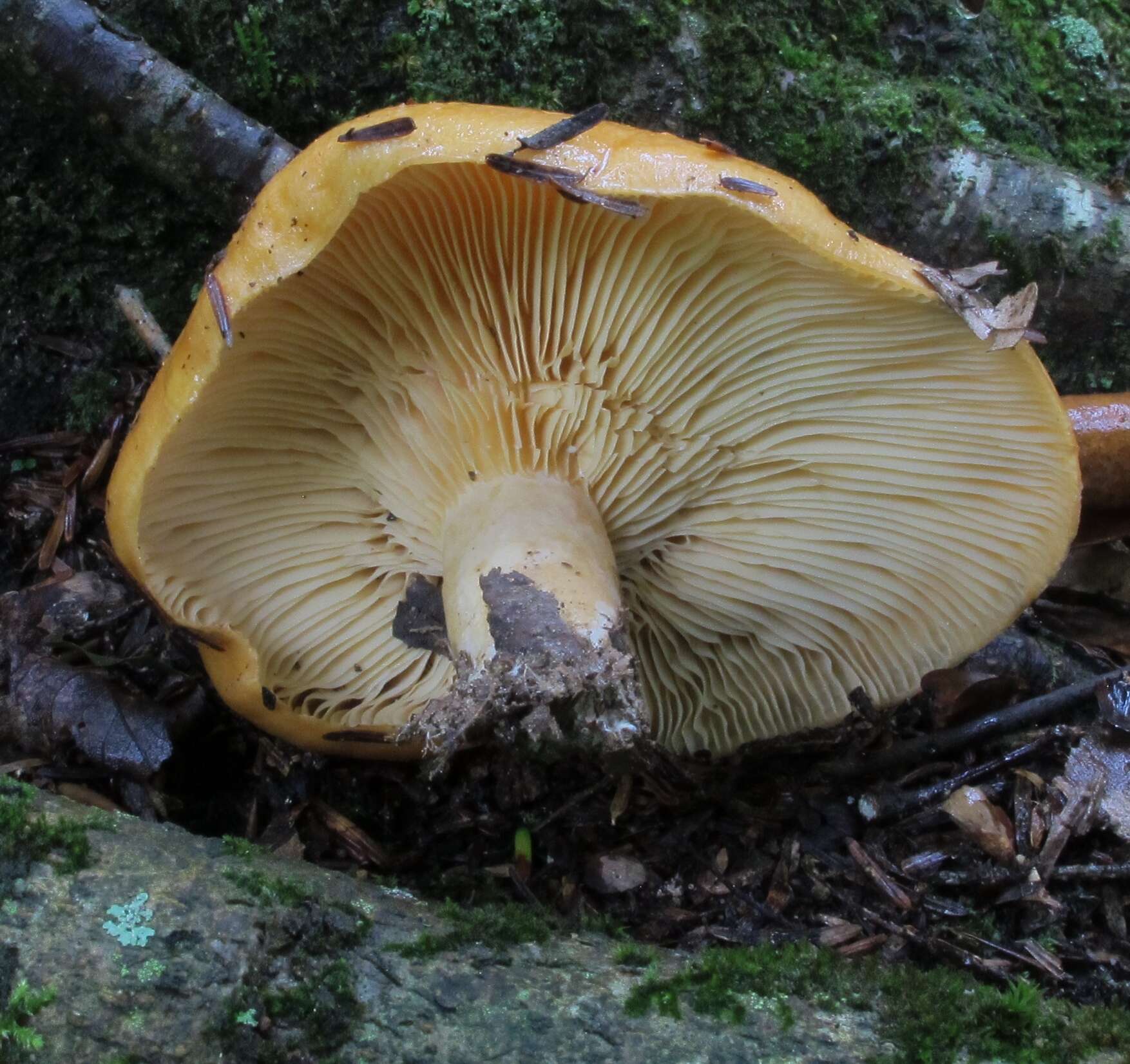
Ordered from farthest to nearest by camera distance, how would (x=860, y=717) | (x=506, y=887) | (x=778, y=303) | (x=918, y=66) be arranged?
(x=918, y=66), (x=860, y=717), (x=506, y=887), (x=778, y=303)

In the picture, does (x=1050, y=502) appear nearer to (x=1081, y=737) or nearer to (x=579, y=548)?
(x=1081, y=737)

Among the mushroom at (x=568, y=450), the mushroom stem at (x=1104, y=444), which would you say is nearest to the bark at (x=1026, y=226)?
the mushroom stem at (x=1104, y=444)

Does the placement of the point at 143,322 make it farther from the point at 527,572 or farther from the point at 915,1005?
the point at 915,1005

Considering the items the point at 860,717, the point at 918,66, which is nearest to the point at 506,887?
the point at 860,717

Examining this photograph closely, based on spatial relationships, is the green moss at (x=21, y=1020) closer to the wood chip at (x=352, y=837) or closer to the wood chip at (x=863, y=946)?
the wood chip at (x=352, y=837)

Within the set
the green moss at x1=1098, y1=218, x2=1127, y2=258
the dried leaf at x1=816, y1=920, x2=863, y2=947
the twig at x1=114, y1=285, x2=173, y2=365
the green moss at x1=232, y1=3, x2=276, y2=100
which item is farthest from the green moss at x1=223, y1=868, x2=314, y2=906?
the green moss at x1=1098, y1=218, x2=1127, y2=258

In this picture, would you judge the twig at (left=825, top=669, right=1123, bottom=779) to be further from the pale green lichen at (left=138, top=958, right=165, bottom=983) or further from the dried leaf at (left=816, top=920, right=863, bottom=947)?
the pale green lichen at (left=138, top=958, right=165, bottom=983)
